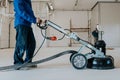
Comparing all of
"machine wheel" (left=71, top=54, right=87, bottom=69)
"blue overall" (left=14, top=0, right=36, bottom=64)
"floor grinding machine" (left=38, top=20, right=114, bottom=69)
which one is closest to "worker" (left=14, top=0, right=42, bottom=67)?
"blue overall" (left=14, top=0, right=36, bottom=64)

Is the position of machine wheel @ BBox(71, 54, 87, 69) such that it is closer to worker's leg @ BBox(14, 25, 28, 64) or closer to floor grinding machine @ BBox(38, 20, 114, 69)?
floor grinding machine @ BBox(38, 20, 114, 69)

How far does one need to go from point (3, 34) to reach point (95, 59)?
11.4 m

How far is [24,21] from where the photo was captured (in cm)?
329

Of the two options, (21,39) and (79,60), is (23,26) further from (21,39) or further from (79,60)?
(79,60)

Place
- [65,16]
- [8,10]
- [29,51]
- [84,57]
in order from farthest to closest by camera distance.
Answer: [65,16]
[8,10]
[29,51]
[84,57]

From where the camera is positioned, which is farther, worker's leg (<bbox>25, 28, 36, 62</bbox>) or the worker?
worker's leg (<bbox>25, 28, 36, 62</bbox>)

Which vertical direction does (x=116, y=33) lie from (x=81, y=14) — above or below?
below

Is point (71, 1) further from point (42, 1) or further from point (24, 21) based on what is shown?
point (24, 21)

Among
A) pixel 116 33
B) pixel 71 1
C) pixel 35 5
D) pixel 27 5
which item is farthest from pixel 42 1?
pixel 27 5

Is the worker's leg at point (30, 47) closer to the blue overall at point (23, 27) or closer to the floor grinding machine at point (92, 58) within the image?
the blue overall at point (23, 27)

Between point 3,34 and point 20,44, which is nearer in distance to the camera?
point 20,44

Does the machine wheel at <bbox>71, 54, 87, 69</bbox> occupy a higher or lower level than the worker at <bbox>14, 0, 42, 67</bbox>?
lower

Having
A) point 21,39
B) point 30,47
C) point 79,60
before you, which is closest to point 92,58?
point 79,60

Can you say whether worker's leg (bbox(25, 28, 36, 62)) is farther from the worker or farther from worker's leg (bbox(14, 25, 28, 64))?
worker's leg (bbox(14, 25, 28, 64))
